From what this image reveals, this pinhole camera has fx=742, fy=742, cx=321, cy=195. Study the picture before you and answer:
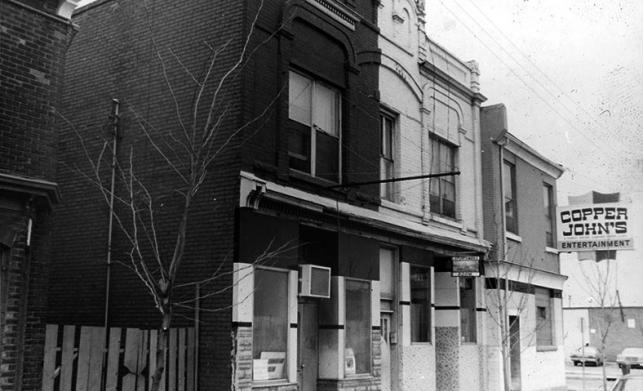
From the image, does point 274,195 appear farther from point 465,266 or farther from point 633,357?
point 633,357

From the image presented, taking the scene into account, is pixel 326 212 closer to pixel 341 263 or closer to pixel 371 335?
pixel 341 263

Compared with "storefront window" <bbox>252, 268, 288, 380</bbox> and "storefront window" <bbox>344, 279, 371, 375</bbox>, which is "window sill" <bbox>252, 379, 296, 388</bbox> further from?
"storefront window" <bbox>344, 279, 371, 375</bbox>

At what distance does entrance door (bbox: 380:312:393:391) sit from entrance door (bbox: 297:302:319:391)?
2.56 meters

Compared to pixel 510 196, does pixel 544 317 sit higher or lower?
lower

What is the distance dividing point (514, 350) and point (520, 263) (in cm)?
270

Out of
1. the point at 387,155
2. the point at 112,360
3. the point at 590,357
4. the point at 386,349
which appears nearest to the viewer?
the point at 112,360

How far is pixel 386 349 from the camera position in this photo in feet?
55.1

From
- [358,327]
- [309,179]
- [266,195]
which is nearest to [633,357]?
[358,327]

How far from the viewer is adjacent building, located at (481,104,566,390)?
21625 millimetres

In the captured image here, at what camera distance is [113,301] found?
13.4 m

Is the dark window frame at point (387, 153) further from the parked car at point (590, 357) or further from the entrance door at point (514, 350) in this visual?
the parked car at point (590, 357)

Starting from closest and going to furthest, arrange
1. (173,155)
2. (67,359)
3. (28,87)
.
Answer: (28,87)
(67,359)
(173,155)

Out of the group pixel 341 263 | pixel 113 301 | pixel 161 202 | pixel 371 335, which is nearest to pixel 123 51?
pixel 161 202

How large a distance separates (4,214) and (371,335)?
8.31 m
